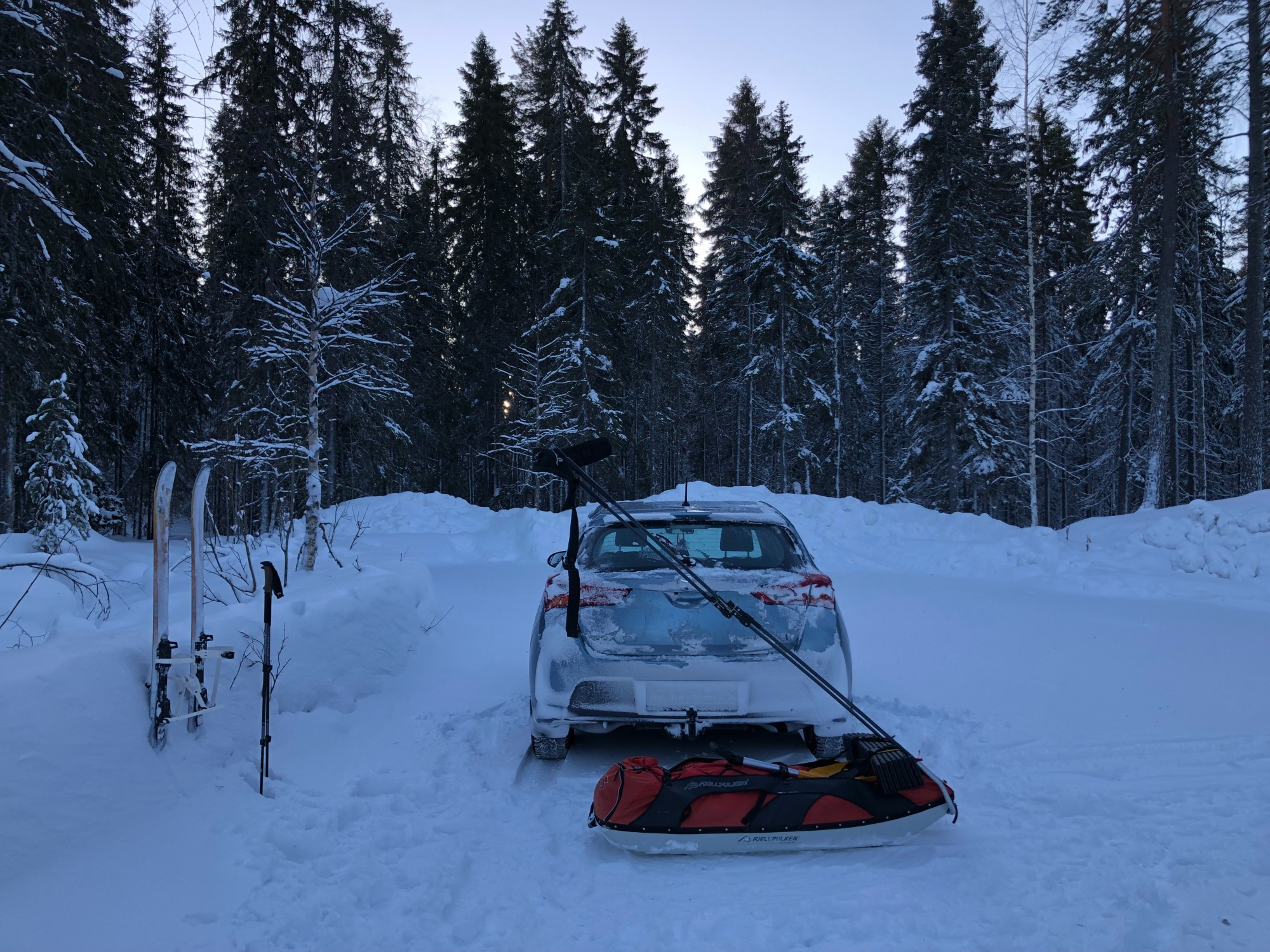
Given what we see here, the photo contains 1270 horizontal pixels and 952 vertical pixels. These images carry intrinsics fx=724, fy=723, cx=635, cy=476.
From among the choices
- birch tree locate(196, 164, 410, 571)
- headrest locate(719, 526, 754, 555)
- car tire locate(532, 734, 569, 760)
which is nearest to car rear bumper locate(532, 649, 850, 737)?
car tire locate(532, 734, 569, 760)

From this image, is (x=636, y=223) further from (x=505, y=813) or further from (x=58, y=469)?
(x=505, y=813)

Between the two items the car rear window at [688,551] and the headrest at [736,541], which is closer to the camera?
the car rear window at [688,551]

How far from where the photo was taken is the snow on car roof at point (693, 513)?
14.6 ft

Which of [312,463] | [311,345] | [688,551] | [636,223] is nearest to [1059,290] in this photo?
[636,223]

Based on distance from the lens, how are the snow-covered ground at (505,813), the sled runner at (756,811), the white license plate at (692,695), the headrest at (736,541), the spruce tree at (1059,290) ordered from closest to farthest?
the snow-covered ground at (505,813) → the sled runner at (756,811) → the white license plate at (692,695) → the headrest at (736,541) → the spruce tree at (1059,290)

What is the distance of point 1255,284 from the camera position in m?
14.7

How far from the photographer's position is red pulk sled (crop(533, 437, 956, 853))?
312 cm

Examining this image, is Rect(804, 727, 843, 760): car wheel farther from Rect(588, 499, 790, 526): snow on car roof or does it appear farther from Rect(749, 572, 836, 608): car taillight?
Rect(588, 499, 790, 526): snow on car roof

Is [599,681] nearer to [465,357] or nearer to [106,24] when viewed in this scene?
[106,24]

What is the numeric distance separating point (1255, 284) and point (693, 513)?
54.0 feet

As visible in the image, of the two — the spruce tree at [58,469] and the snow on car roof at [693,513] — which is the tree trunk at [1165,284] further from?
the spruce tree at [58,469]

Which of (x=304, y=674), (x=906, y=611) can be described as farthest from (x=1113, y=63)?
(x=304, y=674)

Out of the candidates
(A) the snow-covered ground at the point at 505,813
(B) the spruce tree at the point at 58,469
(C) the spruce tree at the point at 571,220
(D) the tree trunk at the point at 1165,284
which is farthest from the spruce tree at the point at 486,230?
(A) the snow-covered ground at the point at 505,813

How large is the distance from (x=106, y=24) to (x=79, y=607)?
443cm
